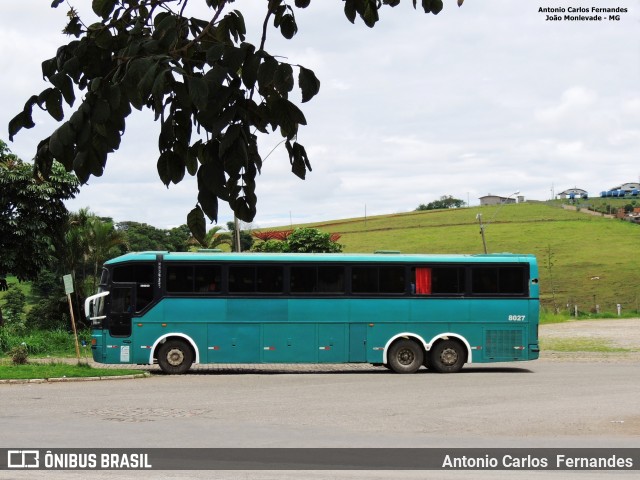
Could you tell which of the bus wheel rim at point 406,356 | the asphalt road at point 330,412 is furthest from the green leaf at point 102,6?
the bus wheel rim at point 406,356

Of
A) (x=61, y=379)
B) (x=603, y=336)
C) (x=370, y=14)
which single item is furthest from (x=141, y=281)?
(x=603, y=336)

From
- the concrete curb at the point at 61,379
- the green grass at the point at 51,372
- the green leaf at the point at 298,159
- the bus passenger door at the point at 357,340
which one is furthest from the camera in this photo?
the bus passenger door at the point at 357,340

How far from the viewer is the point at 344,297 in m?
25.7

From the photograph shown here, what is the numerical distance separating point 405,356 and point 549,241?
7893cm

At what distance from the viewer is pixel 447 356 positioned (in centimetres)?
2573

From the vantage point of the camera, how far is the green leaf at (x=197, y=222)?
3.22 metres

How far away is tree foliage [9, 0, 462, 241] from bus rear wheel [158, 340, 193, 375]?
22331mm

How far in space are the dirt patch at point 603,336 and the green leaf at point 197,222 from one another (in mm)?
28985

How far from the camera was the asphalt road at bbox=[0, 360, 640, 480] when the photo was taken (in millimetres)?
12055

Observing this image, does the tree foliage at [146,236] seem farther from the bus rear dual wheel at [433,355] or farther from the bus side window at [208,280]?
the bus rear dual wheel at [433,355]

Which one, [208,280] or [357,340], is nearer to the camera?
[208,280]

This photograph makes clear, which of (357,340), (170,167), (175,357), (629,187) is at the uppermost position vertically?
(629,187)

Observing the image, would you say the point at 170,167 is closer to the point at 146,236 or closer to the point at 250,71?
the point at 250,71

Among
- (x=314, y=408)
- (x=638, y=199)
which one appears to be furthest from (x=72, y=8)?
(x=638, y=199)
